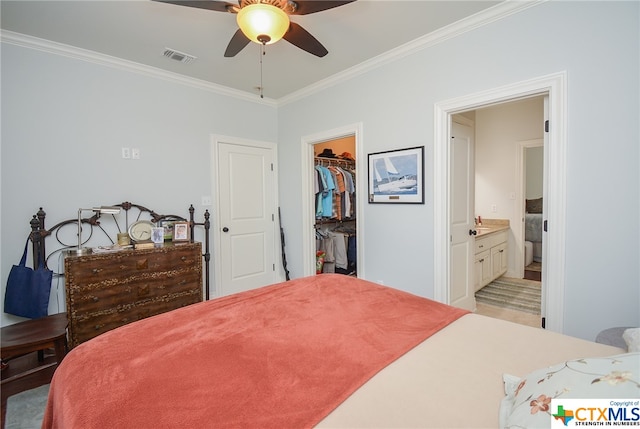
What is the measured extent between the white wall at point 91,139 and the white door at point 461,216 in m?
2.74

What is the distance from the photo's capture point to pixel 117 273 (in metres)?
2.52

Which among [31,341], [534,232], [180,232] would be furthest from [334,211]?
[534,232]

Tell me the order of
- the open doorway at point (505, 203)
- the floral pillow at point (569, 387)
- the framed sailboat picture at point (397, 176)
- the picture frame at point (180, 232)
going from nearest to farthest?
the floral pillow at point (569, 387) → the framed sailboat picture at point (397, 176) → the picture frame at point (180, 232) → the open doorway at point (505, 203)

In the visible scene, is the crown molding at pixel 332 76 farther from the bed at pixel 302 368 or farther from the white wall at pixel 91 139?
the bed at pixel 302 368

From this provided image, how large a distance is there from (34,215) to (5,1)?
1.60m

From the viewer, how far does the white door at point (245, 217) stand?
3738 mm

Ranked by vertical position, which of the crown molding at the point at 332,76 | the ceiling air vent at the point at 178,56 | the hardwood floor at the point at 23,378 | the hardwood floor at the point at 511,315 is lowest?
the hardwood floor at the point at 23,378

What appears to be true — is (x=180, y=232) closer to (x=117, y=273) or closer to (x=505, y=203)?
(x=117, y=273)

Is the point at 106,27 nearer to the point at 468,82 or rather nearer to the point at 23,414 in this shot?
the point at 23,414

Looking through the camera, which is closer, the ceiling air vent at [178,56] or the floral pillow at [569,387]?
the floral pillow at [569,387]

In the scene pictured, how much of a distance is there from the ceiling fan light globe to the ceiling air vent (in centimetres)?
141

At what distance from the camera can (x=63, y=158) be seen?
2.70 metres

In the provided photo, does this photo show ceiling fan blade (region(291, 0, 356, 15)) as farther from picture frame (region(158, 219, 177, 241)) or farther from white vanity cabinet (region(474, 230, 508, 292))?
white vanity cabinet (region(474, 230, 508, 292))

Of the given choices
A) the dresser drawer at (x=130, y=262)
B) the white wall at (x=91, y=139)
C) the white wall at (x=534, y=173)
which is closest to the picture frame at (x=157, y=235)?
the dresser drawer at (x=130, y=262)
